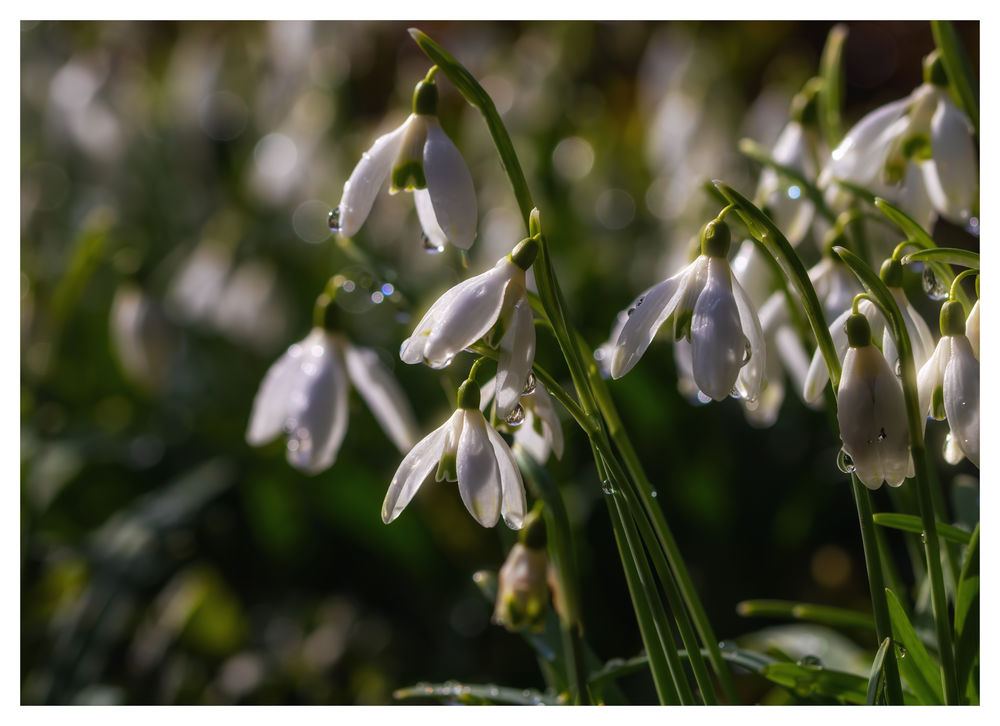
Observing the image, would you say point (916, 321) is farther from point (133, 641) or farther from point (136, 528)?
point (133, 641)

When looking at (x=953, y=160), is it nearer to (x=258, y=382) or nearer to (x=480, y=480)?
(x=480, y=480)

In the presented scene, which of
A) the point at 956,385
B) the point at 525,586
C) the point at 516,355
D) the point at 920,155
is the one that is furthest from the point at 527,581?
the point at 920,155

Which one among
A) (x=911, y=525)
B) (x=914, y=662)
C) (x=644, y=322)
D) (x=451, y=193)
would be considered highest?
(x=451, y=193)

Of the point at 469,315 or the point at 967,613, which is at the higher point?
the point at 469,315

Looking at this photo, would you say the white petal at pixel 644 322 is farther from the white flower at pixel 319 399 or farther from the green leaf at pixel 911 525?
the white flower at pixel 319 399

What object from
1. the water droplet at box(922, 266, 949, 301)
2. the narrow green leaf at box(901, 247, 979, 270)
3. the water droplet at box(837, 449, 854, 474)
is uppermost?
the narrow green leaf at box(901, 247, 979, 270)

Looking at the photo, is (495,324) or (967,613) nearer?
(495,324)

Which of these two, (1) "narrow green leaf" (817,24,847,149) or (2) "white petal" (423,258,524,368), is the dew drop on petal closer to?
(2) "white petal" (423,258,524,368)

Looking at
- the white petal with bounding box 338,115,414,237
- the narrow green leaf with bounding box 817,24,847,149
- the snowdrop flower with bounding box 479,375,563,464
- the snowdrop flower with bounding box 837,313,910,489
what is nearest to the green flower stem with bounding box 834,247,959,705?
the snowdrop flower with bounding box 837,313,910,489
